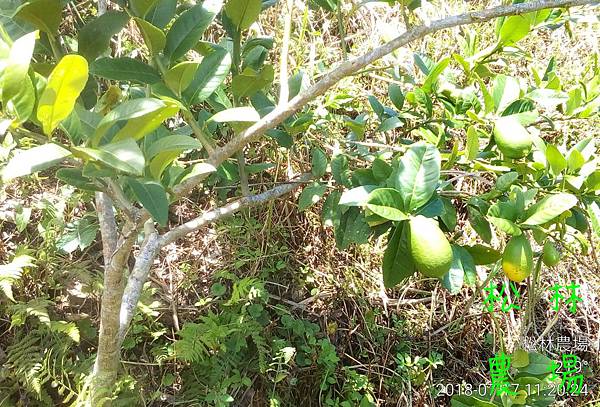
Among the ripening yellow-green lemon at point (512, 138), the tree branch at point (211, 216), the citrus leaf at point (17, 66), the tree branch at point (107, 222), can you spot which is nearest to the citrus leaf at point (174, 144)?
the citrus leaf at point (17, 66)

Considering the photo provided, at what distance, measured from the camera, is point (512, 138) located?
0.94 meters

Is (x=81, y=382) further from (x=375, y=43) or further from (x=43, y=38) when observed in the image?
(x=375, y=43)

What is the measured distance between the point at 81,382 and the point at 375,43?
5.50 feet

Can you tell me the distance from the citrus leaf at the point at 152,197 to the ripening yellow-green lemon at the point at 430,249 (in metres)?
0.38

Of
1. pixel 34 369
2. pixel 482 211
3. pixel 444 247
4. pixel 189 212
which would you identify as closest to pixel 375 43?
pixel 189 212

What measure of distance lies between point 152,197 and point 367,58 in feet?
1.29

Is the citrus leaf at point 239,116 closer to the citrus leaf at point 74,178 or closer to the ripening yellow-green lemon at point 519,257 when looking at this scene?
the citrus leaf at point 74,178

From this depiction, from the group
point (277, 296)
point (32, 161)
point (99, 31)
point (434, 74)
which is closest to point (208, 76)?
point (99, 31)

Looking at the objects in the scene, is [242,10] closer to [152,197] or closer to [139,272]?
[152,197]

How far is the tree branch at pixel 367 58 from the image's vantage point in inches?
30.0

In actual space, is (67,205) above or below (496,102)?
below

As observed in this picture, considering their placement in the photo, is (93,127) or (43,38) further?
(43,38)

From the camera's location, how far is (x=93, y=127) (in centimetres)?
70

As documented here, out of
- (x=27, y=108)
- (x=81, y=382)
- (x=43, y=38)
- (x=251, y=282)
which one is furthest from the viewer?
(x=251, y=282)
